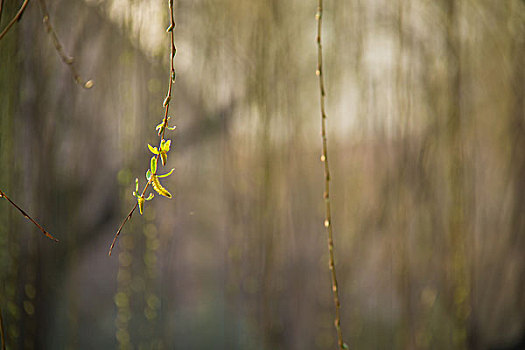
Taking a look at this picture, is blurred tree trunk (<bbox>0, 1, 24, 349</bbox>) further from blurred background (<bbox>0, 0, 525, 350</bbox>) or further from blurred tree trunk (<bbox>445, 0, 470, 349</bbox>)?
blurred tree trunk (<bbox>445, 0, 470, 349</bbox>)

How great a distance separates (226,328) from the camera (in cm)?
144

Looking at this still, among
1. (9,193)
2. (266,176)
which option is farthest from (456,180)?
(9,193)

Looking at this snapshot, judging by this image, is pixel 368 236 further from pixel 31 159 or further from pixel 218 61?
pixel 31 159

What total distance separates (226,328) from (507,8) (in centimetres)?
112

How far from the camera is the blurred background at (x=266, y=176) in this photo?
54.9 inches

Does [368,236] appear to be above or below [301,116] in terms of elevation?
below

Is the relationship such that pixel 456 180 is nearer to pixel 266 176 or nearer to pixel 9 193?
pixel 266 176

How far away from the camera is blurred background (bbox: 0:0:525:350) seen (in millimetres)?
1394

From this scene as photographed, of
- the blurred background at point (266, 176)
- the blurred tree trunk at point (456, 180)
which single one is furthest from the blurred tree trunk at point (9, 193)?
the blurred tree trunk at point (456, 180)

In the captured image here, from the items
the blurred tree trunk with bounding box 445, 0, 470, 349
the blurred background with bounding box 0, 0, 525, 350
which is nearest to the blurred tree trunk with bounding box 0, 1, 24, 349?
the blurred background with bounding box 0, 0, 525, 350

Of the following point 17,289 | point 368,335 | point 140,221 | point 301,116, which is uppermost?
point 301,116

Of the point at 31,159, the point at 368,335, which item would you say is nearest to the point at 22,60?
the point at 31,159

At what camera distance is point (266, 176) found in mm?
1430

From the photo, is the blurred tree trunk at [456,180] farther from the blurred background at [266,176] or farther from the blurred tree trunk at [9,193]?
the blurred tree trunk at [9,193]
